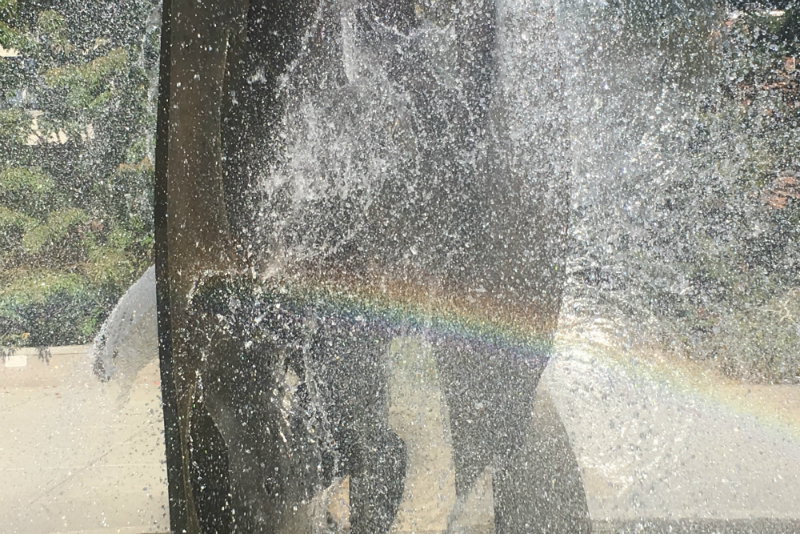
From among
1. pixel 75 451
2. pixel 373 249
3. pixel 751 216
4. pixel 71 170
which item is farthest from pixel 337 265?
pixel 71 170

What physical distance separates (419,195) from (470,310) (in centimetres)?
40

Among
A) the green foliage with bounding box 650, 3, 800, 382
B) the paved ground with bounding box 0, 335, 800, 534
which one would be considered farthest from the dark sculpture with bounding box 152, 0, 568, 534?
the green foliage with bounding box 650, 3, 800, 382

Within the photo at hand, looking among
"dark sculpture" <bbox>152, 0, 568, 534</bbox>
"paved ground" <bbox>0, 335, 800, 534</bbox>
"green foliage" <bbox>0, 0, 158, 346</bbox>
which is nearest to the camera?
"dark sculpture" <bbox>152, 0, 568, 534</bbox>

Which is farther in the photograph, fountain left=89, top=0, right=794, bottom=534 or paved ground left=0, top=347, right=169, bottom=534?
paved ground left=0, top=347, right=169, bottom=534

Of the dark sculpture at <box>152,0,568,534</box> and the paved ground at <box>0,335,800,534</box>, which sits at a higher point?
the dark sculpture at <box>152,0,568,534</box>

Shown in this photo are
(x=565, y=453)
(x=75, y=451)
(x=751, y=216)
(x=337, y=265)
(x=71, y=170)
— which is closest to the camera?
(x=337, y=265)

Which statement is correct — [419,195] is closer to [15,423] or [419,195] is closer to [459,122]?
[459,122]

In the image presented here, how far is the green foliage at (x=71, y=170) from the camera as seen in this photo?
602 cm

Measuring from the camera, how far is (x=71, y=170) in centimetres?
664

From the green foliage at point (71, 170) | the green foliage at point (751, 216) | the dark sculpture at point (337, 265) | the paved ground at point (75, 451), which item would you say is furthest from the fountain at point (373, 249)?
the green foliage at point (71, 170)

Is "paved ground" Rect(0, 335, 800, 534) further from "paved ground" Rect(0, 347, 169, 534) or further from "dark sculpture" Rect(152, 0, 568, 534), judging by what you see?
"dark sculpture" Rect(152, 0, 568, 534)

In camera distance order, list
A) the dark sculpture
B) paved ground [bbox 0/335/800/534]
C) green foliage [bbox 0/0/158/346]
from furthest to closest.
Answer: green foliage [bbox 0/0/158/346] → paved ground [bbox 0/335/800/534] → the dark sculpture

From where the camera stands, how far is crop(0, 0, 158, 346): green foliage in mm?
6023

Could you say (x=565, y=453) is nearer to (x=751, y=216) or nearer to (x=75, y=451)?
(x=751, y=216)
